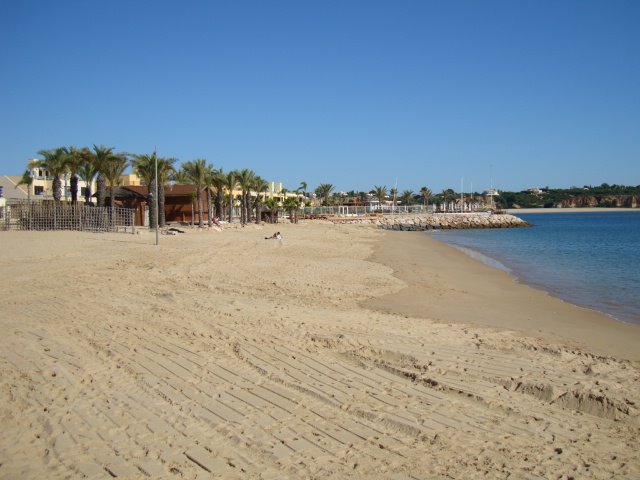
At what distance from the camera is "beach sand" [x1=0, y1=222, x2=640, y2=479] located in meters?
4.09

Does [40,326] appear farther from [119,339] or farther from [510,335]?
[510,335]

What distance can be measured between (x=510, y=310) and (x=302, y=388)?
25.9 feet

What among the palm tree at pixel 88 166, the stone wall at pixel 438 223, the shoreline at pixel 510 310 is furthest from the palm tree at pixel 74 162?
the stone wall at pixel 438 223

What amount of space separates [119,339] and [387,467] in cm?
473

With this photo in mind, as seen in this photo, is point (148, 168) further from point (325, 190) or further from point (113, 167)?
point (325, 190)

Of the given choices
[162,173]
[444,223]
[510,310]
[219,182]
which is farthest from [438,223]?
[510,310]

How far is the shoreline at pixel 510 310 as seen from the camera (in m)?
9.16

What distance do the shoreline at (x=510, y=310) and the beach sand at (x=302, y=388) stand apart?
0.09 meters

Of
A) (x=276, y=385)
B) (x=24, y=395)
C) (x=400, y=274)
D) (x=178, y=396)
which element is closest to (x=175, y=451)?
(x=178, y=396)

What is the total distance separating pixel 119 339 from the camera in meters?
7.34

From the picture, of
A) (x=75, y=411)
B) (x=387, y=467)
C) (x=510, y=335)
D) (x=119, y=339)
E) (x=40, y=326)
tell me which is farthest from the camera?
(x=510, y=335)

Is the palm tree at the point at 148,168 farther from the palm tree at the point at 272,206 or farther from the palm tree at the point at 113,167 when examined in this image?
the palm tree at the point at 272,206

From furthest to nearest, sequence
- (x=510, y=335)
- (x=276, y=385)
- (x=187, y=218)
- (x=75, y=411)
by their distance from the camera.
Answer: (x=187, y=218) → (x=510, y=335) → (x=276, y=385) → (x=75, y=411)

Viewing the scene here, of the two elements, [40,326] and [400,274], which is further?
[400,274]
